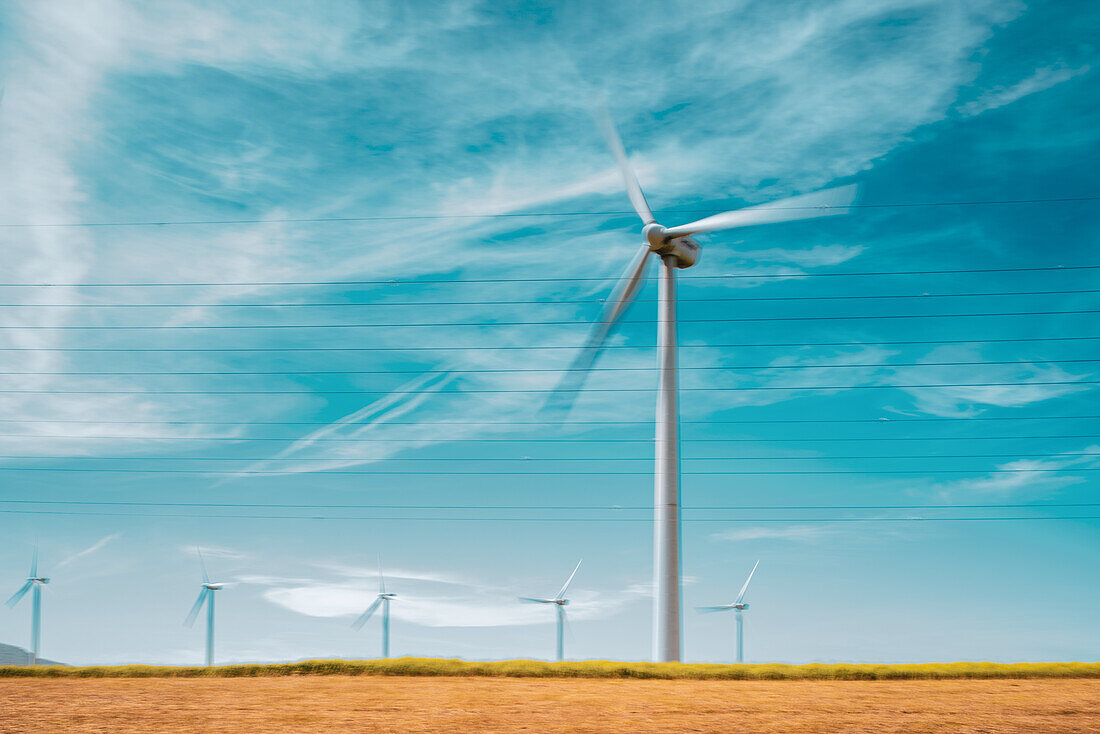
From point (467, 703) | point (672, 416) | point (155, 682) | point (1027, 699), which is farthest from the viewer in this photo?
point (672, 416)

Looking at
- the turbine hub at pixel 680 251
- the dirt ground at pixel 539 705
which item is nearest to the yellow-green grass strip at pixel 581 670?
the dirt ground at pixel 539 705

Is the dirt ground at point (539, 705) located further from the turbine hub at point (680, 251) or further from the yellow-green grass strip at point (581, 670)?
the turbine hub at point (680, 251)

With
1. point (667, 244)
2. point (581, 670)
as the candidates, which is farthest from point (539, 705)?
point (667, 244)

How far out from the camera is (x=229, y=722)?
1867 cm

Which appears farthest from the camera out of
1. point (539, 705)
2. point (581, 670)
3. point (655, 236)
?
point (655, 236)

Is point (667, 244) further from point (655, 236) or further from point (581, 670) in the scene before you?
point (581, 670)

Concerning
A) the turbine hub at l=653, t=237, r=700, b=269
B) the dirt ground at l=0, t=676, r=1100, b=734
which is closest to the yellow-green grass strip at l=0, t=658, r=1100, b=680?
the dirt ground at l=0, t=676, r=1100, b=734

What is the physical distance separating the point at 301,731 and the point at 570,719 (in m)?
5.45

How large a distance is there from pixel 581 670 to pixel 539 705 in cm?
636

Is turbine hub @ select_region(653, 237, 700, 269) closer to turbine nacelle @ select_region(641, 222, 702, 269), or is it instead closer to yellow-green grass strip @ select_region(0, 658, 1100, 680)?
turbine nacelle @ select_region(641, 222, 702, 269)

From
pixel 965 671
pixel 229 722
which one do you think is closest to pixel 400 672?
pixel 229 722

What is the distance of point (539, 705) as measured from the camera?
68.5 ft

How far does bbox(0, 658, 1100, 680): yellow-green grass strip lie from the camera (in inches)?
1055

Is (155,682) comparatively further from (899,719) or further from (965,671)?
(965,671)
